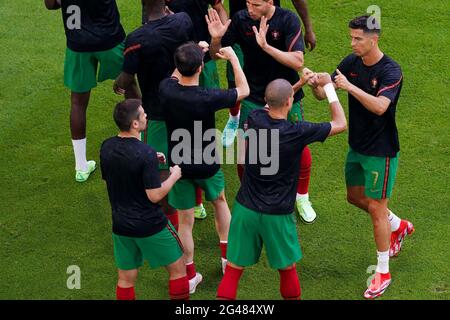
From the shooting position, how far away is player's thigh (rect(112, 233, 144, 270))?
20.3 feet

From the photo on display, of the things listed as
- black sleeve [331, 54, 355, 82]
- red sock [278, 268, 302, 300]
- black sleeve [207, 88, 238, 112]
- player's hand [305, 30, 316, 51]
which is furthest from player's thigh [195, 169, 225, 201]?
player's hand [305, 30, 316, 51]

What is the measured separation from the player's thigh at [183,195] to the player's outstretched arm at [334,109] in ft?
4.05

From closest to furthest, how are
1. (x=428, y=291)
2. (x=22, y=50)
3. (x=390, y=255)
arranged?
(x=428, y=291)
(x=390, y=255)
(x=22, y=50)

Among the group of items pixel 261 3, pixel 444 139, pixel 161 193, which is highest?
pixel 261 3

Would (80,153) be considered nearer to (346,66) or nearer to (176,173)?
(176,173)

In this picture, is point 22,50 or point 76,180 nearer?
point 76,180

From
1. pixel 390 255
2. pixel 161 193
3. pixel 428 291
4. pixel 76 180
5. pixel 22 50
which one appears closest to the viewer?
pixel 161 193

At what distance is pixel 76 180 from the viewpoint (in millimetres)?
8242

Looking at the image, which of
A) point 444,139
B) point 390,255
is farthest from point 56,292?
point 444,139

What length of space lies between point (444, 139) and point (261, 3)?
2563 mm

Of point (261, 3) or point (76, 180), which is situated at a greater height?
point (261, 3)

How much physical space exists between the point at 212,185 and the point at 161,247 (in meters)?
0.74

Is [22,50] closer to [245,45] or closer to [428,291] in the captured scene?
[245,45]

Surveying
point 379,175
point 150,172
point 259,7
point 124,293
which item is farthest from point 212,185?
point 259,7
